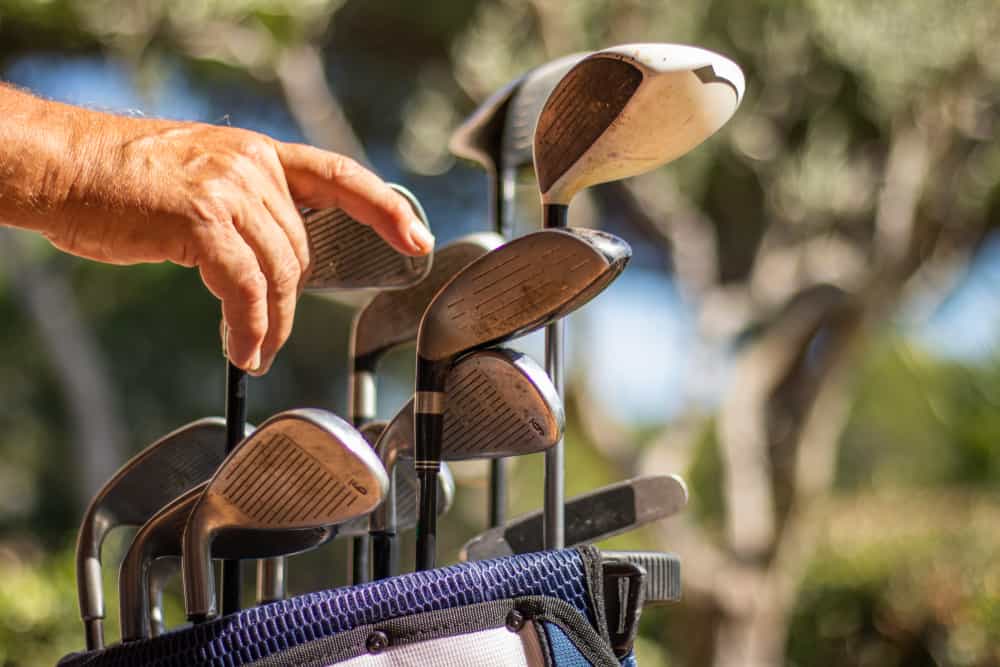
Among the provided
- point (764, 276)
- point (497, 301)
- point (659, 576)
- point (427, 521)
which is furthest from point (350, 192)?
point (764, 276)

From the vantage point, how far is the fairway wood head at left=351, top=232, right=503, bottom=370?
2.96ft

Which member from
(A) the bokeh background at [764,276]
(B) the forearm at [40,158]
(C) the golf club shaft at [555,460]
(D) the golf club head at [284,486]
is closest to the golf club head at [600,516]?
(C) the golf club shaft at [555,460]

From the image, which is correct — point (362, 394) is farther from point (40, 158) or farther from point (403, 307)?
point (40, 158)

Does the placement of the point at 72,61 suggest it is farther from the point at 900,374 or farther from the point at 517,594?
the point at 900,374

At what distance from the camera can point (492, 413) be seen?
736 mm

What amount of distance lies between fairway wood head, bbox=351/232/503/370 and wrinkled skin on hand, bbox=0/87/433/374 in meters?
0.22

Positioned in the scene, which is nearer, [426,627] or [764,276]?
[426,627]

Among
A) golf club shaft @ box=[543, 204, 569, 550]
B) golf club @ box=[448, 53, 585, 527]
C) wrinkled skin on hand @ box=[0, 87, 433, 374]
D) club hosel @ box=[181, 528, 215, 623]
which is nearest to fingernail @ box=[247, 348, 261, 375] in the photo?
wrinkled skin on hand @ box=[0, 87, 433, 374]

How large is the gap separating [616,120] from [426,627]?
364 millimetres

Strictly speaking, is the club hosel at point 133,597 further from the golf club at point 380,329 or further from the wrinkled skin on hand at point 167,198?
the golf club at point 380,329

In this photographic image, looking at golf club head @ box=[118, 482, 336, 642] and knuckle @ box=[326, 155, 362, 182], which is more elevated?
knuckle @ box=[326, 155, 362, 182]

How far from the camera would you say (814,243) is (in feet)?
14.2

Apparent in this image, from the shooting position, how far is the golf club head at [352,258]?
0.83 m

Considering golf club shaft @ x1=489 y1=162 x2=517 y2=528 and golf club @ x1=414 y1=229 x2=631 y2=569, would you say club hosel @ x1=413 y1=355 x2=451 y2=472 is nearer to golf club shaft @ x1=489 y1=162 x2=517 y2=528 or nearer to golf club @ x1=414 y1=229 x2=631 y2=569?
golf club @ x1=414 y1=229 x2=631 y2=569
